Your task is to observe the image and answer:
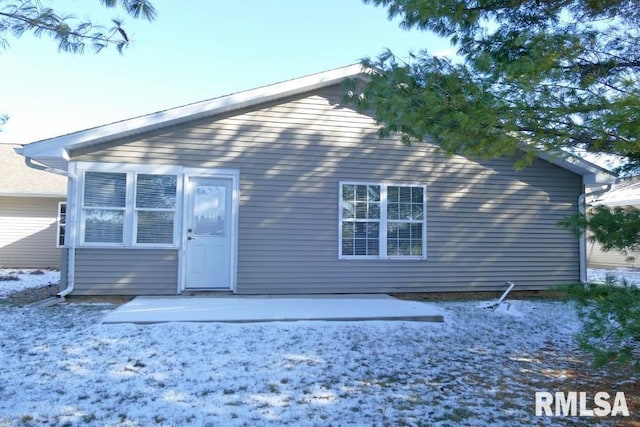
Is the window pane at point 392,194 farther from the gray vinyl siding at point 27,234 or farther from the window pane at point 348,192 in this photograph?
the gray vinyl siding at point 27,234

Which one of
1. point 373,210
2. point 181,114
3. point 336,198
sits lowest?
point 373,210

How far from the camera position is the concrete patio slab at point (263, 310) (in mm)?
6055

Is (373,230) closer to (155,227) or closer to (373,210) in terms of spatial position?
(373,210)

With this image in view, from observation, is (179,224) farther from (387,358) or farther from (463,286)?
(463,286)

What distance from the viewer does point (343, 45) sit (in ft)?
35.3

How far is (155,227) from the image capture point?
7.81 metres

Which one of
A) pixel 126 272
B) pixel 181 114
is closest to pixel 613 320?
pixel 181 114

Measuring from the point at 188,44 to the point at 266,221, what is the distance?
3673 millimetres

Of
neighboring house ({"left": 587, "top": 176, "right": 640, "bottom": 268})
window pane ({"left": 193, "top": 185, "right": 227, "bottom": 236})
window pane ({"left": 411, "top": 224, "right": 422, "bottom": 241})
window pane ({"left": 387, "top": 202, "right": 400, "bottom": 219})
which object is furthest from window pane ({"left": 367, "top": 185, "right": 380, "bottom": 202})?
neighboring house ({"left": 587, "top": 176, "right": 640, "bottom": 268})

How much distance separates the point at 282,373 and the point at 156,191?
475 cm

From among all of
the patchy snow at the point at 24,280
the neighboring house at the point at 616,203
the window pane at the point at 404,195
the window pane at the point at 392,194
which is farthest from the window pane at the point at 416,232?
→ the neighboring house at the point at 616,203

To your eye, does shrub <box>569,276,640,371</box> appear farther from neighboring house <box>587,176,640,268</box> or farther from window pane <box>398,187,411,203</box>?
neighboring house <box>587,176,640,268</box>

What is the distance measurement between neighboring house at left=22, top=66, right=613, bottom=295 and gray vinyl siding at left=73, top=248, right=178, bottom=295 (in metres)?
0.02

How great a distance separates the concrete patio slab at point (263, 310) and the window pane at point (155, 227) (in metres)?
0.99
